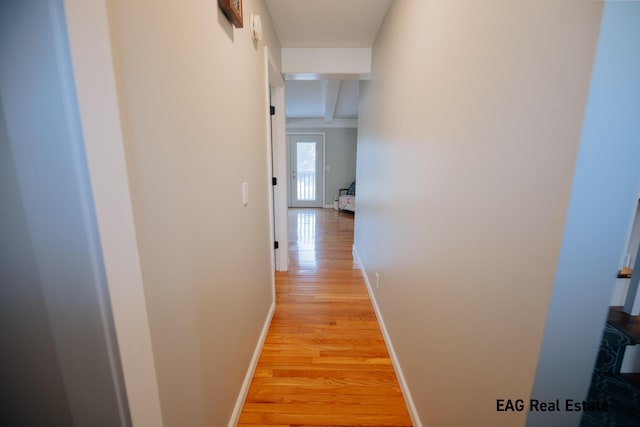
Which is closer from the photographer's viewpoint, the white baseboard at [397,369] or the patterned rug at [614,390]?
the patterned rug at [614,390]

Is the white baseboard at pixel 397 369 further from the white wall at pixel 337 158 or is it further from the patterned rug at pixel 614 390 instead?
the white wall at pixel 337 158

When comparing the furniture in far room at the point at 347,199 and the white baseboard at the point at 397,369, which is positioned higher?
the furniture in far room at the point at 347,199

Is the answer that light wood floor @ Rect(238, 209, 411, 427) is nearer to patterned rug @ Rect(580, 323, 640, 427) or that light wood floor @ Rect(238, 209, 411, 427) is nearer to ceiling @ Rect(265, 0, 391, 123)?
patterned rug @ Rect(580, 323, 640, 427)

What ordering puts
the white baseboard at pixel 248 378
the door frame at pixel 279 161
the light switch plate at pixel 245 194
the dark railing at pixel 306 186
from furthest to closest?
the dark railing at pixel 306 186 → the door frame at pixel 279 161 → the light switch plate at pixel 245 194 → the white baseboard at pixel 248 378

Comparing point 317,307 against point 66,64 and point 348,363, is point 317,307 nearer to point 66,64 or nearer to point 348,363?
point 348,363

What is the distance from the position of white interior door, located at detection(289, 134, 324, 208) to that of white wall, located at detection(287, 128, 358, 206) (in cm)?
15

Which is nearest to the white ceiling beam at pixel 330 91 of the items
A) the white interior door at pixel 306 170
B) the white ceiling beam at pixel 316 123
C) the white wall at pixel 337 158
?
the white ceiling beam at pixel 316 123

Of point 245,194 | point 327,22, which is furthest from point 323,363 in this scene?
point 327,22

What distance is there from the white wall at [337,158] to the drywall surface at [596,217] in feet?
22.6

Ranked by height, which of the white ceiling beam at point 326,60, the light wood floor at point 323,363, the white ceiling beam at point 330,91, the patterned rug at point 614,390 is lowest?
the light wood floor at point 323,363

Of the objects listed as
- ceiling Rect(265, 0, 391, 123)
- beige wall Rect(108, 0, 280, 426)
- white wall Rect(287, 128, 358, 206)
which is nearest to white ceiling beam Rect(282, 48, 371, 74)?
ceiling Rect(265, 0, 391, 123)

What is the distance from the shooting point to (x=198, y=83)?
88cm

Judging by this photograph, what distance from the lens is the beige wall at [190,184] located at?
23.6 inches

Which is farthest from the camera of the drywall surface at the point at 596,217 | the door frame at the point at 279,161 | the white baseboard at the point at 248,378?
the door frame at the point at 279,161
